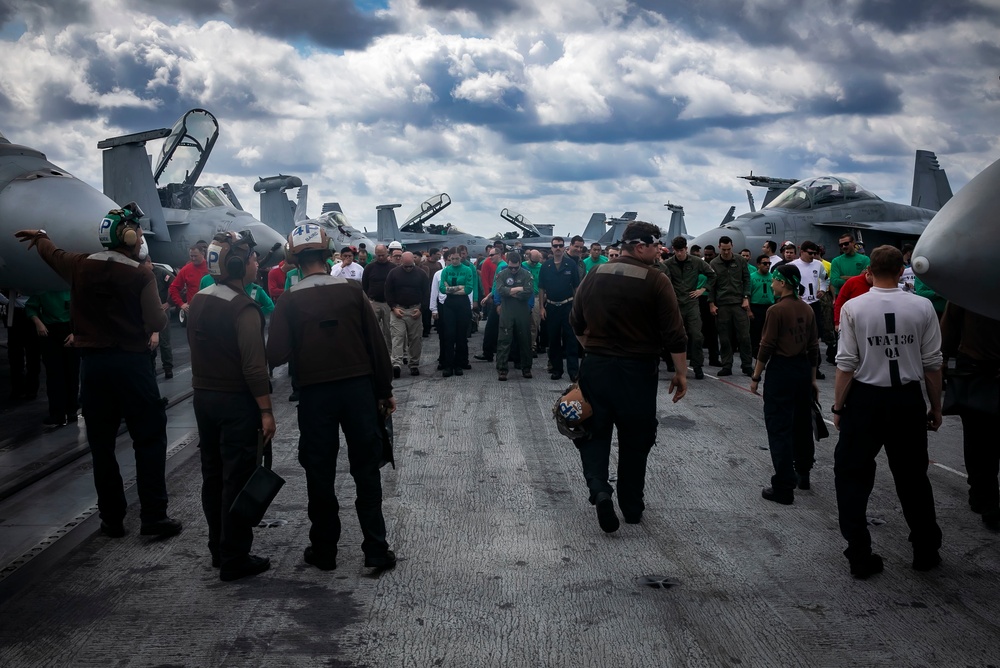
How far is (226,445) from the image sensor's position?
475 cm

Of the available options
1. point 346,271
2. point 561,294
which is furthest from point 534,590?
point 346,271

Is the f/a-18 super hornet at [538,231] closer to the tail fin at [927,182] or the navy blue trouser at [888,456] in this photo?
the tail fin at [927,182]

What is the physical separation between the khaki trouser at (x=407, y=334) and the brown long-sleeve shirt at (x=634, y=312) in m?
6.89

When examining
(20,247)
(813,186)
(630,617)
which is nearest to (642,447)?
(630,617)

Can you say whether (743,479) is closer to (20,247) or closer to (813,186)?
(20,247)

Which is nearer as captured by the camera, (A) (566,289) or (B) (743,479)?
(B) (743,479)

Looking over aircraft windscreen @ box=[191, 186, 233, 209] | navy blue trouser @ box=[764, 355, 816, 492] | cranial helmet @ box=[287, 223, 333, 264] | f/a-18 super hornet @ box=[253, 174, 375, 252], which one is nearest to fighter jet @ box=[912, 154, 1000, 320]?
navy blue trouser @ box=[764, 355, 816, 492]

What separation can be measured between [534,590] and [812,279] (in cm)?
848

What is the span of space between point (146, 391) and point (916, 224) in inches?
637

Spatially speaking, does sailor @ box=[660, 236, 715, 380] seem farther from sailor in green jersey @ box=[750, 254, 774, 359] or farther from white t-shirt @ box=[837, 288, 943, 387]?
white t-shirt @ box=[837, 288, 943, 387]

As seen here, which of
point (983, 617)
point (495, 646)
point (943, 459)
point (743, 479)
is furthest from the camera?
point (943, 459)

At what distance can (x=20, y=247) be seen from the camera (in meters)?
7.73

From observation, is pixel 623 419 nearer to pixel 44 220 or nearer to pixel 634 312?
pixel 634 312

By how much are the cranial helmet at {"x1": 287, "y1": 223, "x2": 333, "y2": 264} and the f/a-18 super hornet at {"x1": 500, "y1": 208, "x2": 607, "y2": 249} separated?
121 feet
